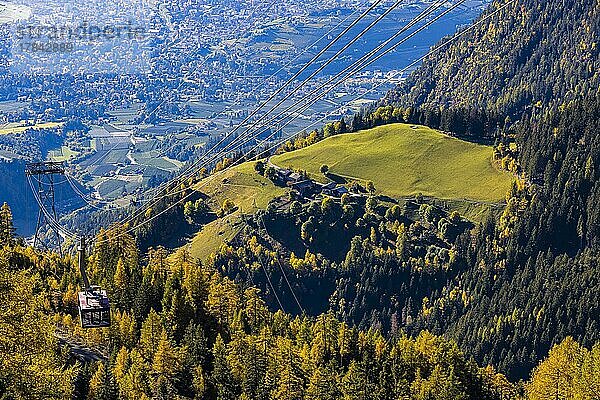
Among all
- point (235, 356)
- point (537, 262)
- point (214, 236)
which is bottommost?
point (214, 236)

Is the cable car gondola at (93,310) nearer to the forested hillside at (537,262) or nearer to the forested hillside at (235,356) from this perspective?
the forested hillside at (235,356)

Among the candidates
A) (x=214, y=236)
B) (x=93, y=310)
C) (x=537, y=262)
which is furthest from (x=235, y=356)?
(x=214, y=236)

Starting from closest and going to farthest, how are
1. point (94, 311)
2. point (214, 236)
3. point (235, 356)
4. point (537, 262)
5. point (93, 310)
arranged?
1. point (93, 310)
2. point (94, 311)
3. point (235, 356)
4. point (537, 262)
5. point (214, 236)

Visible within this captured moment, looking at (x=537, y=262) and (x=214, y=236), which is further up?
(x=537, y=262)

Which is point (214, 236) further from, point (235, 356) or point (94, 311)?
point (94, 311)

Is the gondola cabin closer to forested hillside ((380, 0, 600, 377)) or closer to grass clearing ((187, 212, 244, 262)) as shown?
forested hillside ((380, 0, 600, 377))

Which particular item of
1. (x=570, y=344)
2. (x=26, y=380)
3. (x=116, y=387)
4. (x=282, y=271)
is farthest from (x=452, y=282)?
(x=26, y=380)

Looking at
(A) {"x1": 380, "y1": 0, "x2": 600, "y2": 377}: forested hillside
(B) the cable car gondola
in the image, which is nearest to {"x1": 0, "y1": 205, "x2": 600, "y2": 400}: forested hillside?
(B) the cable car gondola

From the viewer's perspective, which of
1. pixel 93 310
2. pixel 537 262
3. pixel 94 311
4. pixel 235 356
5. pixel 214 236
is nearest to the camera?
pixel 93 310

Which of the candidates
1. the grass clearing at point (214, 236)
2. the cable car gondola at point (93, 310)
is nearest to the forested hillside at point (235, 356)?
the cable car gondola at point (93, 310)
